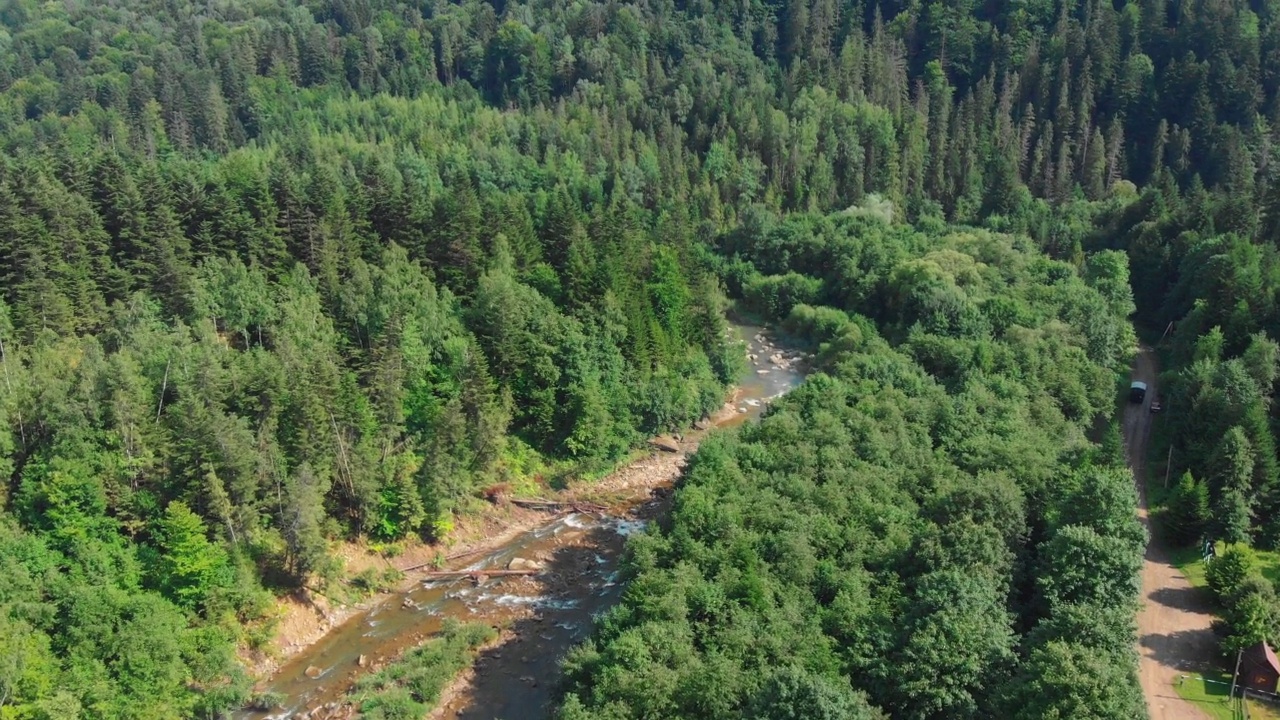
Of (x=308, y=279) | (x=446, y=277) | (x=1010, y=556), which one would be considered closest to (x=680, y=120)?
(x=446, y=277)

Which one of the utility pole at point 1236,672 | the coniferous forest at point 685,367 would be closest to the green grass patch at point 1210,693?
the utility pole at point 1236,672

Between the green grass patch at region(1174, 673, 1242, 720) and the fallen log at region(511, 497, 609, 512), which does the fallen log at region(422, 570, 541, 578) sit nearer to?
the fallen log at region(511, 497, 609, 512)

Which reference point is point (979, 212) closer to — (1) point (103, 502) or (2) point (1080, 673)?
(2) point (1080, 673)

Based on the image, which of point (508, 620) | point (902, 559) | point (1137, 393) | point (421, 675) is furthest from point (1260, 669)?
point (421, 675)

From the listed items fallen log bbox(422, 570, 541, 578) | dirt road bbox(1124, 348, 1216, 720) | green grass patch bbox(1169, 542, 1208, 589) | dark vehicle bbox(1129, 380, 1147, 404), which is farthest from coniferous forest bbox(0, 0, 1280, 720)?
dark vehicle bbox(1129, 380, 1147, 404)

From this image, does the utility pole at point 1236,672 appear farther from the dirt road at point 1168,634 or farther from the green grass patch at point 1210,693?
the dirt road at point 1168,634

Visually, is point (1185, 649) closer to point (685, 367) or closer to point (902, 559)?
point (902, 559)
